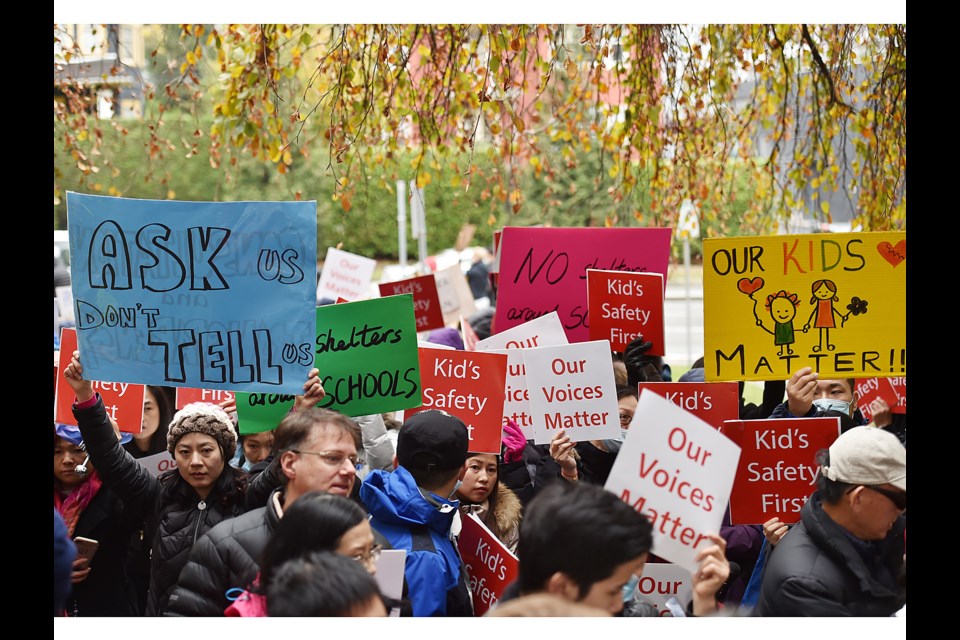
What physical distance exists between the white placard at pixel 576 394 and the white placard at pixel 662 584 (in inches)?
29.5

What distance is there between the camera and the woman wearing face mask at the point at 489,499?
3.91 m

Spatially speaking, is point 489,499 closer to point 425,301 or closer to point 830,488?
point 830,488

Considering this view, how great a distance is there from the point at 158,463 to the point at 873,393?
3.96m

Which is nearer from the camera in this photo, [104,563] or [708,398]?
[104,563]

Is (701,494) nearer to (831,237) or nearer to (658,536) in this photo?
(658,536)

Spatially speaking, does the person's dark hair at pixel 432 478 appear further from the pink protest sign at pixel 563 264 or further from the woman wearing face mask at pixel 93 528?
the pink protest sign at pixel 563 264

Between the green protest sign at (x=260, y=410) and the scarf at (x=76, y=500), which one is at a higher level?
the green protest sign at (x=260, y=410)

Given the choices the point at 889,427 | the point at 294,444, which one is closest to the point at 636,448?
the point at 294,444

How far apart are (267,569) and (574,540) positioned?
0.80m

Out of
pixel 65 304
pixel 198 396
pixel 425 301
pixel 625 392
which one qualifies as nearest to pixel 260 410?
pixel 198 396

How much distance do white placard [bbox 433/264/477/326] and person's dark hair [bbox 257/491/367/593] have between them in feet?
19.7

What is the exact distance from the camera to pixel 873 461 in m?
2.90

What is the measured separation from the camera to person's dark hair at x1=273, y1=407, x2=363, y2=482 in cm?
334

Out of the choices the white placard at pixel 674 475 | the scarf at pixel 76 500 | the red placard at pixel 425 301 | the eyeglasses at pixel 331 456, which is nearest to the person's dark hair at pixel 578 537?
the white placard at pixel 674 475
